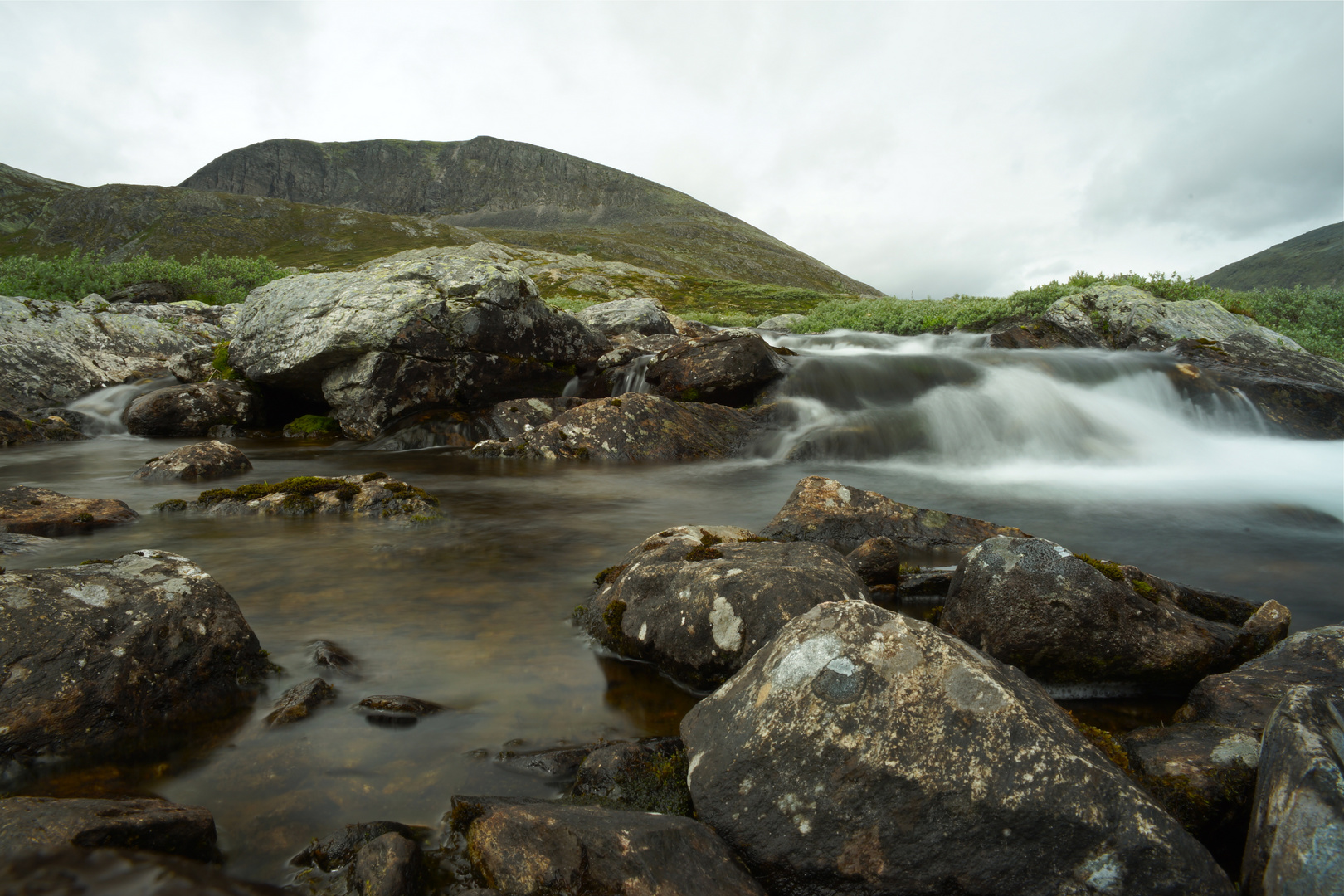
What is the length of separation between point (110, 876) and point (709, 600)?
3.35 meters

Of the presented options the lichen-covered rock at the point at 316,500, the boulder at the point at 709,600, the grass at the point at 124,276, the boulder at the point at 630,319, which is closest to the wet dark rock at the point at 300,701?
the boulder at the point at 709,600

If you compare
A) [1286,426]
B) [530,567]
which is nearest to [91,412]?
[530,567]

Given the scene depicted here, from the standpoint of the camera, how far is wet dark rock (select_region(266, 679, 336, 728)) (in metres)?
3.95

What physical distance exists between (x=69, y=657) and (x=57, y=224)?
660 ft

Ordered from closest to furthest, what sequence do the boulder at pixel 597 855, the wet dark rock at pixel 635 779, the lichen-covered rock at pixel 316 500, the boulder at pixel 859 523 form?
the boulder at pixel 597 855 → the wet dark rock at pixel 635 779 → the boulder at pixel 859 523 → the lichen-covered rock at pixel 316 500

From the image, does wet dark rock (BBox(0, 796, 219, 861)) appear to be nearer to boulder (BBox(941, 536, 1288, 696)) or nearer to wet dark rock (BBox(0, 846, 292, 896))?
wet dark rock (BBox(0, 846, 292, 896))

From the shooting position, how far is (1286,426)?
49.2ft

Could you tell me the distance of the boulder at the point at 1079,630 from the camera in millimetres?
4613

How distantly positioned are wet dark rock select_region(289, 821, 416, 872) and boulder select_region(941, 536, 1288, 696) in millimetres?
4063

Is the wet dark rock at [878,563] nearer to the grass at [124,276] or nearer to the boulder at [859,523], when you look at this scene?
the boulder at [859,523]

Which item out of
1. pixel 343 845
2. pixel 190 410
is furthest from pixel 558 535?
pixel 190 410

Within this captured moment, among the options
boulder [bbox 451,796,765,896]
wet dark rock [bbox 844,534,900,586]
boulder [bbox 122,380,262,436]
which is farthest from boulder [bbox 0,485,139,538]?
boulder [bbox 122,380,262,436]

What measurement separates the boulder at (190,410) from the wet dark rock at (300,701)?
55.8ft

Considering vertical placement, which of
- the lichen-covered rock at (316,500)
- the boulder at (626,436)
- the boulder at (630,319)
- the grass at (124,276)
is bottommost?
the lichen-covered rock at (316,500)
